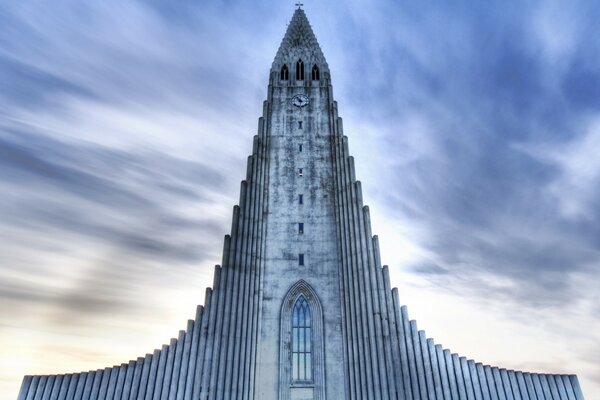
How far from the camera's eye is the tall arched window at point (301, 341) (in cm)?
2806

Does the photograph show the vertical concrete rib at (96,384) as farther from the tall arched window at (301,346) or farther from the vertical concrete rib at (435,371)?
the vertical concrete rib at (435,371)

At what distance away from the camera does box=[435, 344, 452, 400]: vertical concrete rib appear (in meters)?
26.6

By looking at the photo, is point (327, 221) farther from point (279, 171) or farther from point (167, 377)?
point (167, 377)

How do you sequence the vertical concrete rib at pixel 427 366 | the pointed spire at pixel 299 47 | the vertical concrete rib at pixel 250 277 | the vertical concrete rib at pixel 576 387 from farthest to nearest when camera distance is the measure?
the pointed spire at pixel 299 47, the vertical concrete rib at pixel 576 387, the vertical concrete rib at pixel 250 277, the vertical concrete rib at pixel 427 366

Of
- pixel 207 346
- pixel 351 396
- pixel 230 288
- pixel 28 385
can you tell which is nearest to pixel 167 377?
pixel 207 346

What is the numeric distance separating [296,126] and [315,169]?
4166 millimetres

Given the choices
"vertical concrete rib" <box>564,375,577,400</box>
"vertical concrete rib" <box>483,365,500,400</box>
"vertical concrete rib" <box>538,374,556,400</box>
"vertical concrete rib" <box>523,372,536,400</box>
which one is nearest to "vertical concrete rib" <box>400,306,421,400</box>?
"vertical concrete rib" <box>483,365,500,400</box>

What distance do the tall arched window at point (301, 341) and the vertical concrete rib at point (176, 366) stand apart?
22.0 feet

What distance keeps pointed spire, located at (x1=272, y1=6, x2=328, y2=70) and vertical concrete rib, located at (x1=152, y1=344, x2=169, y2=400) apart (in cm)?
2414

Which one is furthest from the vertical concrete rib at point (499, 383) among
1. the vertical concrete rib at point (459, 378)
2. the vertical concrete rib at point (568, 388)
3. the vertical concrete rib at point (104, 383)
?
the vertical concrete rib at point (104, 383)

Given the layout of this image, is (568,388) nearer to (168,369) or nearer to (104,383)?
(168,369)

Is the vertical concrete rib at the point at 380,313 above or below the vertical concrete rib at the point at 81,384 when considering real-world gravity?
above

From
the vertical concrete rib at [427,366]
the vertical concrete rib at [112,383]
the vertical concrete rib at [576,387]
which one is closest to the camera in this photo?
the vertical concrete rib at [427,366]

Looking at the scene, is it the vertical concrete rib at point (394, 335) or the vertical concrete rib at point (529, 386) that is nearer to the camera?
the vertical concrete rib at point (394, 335)
